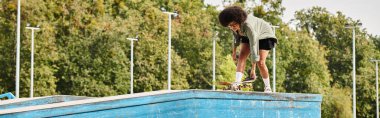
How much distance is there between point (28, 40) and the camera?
49.4 m

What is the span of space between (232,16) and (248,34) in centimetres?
36

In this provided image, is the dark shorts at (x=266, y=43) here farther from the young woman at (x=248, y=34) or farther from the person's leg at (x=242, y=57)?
the person's leg at (x=242, y=57)

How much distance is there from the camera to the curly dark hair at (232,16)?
41.5 feet

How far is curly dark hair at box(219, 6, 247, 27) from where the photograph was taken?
12664mm

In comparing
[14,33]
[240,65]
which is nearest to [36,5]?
[14,33]

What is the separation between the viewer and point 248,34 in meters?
12.9

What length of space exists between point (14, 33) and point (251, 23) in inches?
1475

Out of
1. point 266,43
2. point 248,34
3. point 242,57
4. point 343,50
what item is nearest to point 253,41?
point 248,34

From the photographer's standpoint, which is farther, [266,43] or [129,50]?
[129,50]

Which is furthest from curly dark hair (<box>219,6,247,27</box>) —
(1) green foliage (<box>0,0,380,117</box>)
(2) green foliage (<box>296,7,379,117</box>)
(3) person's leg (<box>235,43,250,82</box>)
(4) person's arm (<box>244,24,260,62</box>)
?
(2) green foliage (<box>296,7,379,117</box>)

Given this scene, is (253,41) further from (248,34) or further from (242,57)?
(242,57)

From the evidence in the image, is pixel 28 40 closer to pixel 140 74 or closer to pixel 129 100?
pixel 140 74

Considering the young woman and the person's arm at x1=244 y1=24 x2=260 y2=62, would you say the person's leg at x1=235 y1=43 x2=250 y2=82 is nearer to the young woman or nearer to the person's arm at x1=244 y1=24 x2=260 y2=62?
the young woman

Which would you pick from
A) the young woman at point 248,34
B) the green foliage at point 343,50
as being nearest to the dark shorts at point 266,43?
the young woman at point 248,34
